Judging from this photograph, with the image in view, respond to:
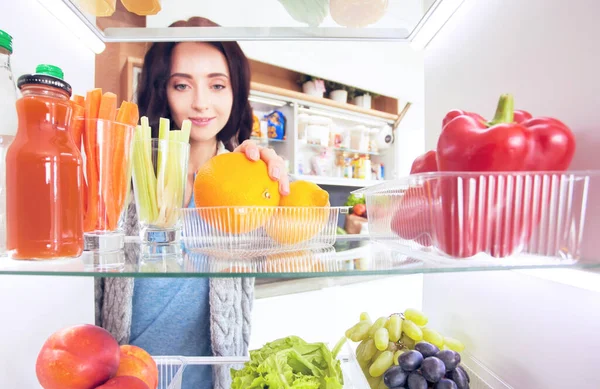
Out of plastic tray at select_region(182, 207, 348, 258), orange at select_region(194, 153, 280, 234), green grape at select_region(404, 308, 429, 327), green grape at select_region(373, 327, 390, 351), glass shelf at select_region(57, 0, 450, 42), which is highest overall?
glass shelf at select_region(57, 0, 450, 42)

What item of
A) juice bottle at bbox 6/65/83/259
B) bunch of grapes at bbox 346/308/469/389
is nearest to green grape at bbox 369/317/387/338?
bunch of grapes at bbox 346/308/469/389

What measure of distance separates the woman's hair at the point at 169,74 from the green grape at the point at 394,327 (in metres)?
1.34

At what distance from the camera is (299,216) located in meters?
0.45

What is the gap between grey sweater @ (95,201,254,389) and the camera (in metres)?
1.03

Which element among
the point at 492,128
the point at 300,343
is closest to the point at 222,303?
the point at 300,343

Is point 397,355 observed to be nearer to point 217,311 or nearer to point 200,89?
point 217,311

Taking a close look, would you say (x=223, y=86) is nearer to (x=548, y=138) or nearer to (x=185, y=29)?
(x=185, y=29)

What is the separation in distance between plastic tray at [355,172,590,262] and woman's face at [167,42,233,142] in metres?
1.56

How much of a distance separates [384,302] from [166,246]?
2.13 meters

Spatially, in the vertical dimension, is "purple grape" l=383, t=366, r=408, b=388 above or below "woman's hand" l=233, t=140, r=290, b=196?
below

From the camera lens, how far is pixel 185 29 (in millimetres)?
583

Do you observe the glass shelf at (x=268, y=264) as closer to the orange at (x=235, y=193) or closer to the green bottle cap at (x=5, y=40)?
the orange at (x=235, y=193)

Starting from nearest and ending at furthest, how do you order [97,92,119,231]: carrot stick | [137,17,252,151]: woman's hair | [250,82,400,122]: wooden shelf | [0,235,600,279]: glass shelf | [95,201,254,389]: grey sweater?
[0,235,600,279]: glass shelf, [97,92,119,231]: carrot stick, [95,201,254,389]: grey sweater, [137,17,252,151]: woman's hair, [250,82,400,122]: wooden shelf

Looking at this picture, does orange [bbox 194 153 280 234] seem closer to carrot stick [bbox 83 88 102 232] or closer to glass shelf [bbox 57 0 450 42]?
carrot stick [bbox 83 88 102 232]
